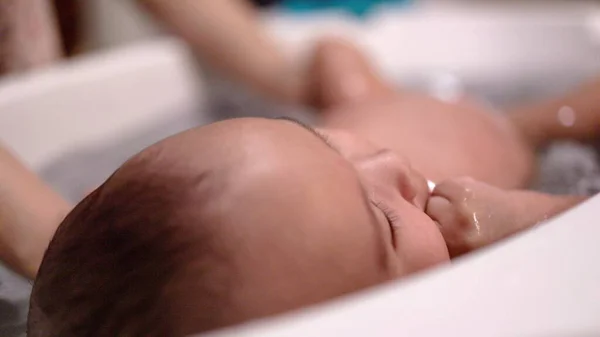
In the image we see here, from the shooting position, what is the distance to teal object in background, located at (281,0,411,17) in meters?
1.39

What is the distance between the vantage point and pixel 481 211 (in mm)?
492

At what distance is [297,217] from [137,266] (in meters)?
0.10

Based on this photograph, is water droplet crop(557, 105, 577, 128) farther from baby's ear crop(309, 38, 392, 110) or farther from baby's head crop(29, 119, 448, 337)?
baby's head crop(29, 119, 448, 337)

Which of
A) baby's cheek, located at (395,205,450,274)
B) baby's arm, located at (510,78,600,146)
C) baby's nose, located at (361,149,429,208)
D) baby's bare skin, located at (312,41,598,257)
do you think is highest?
baby's nose, located at (361,149,429,208)

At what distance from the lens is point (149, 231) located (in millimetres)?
391

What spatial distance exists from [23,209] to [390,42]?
788 mm

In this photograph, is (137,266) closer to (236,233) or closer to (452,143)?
(236,233)

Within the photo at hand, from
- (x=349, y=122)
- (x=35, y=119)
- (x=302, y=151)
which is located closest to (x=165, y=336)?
(x=302, y=151)

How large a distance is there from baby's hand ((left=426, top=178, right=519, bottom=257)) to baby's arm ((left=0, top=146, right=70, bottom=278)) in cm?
29

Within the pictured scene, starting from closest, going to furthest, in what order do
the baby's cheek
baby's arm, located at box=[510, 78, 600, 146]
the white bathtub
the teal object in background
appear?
the white bathtub < the baby's cheek < baby's arm, located at box=[510, 78, 600, 146] < the teal object in background

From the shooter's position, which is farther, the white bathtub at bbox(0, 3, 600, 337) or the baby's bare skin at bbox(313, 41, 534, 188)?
the baby's bare skin at bbox(313, 41, 534, 188)

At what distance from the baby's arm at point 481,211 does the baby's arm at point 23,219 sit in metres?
0.29

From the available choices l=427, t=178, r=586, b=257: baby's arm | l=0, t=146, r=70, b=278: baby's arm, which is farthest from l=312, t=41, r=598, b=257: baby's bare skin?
l=0, t=146, r=70, b=278: baby's arm

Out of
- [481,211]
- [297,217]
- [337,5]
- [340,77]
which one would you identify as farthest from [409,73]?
[297,217]
